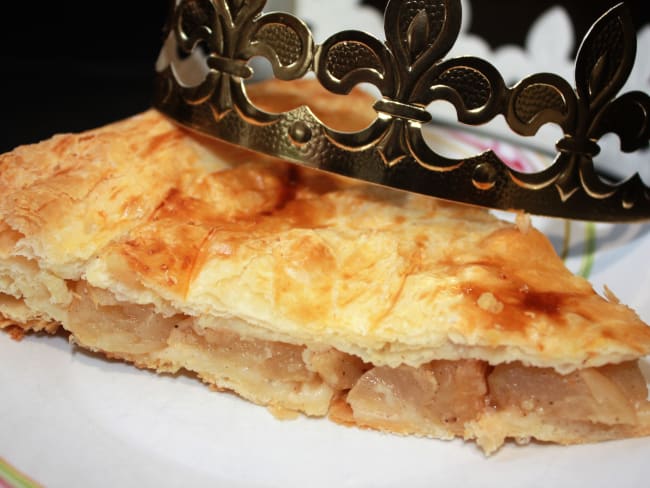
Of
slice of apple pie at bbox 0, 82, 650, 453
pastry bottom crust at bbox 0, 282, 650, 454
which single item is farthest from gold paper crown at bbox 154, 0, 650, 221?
pastry bottom crust at bbox 0, 282, 650, 454

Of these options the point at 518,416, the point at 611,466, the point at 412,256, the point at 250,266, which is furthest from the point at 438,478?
the point at 250,266

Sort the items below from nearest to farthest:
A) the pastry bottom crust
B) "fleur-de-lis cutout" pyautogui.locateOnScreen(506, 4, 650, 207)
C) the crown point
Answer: the pastry bottom crust, "fleur-de-lis cutout" pyautogui.locateOnScreen(506, 4, 650, 207), the crown point

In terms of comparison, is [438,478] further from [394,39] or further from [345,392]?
[394,39]

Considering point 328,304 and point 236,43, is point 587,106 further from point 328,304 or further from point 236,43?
point 236,43

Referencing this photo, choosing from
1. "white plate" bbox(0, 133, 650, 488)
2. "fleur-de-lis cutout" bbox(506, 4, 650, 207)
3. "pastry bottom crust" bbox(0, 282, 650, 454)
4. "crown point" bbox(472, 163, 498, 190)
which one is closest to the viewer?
"white plate" bbox(0, 133, 650, 488)

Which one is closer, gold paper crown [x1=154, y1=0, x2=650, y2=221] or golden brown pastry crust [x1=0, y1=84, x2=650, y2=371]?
golden brown pastry crust [x1=0, y1=84, x2=650, y2=371]

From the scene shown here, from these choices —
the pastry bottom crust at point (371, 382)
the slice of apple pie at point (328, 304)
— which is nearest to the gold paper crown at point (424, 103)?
the slice of apple pie at point (328, 304)

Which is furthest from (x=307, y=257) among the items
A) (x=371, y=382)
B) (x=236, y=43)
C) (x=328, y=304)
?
(x=236, y=43)

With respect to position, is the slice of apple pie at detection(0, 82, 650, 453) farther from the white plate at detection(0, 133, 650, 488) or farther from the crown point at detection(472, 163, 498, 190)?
the crown point at detection(472, 163, 498, 190)
